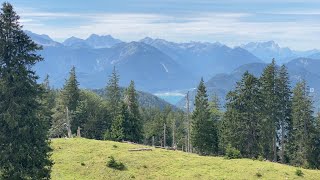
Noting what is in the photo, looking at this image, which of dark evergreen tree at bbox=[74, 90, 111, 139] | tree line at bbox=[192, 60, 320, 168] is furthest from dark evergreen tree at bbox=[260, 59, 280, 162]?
dark evergreen tree at bbox=[74, 90, 111, 139]

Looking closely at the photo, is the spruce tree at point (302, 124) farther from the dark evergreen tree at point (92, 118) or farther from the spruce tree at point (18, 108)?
the spruce tree at point (18, 108)

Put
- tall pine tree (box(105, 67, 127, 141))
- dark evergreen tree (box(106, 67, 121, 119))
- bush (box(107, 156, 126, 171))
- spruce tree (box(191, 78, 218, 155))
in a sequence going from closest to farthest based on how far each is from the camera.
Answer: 1. bush (box(107, 156, 126, 171))
2. spruce tree (box(191, 78, 218, 155))
3. tall pine tree (box(105, 67, 127, 141))
4. dark evergreen tree (box(106, 67, 121, 119))

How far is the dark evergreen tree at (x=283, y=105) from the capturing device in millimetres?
80188

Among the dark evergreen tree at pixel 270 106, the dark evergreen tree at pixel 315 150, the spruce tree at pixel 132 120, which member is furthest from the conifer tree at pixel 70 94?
the dark evergreen tree at pixel 315 150

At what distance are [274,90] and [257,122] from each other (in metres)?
8.02

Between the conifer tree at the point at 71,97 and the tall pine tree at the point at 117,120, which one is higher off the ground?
the conifer tree at the point at 71,97

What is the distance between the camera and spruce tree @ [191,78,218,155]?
85.8 metres

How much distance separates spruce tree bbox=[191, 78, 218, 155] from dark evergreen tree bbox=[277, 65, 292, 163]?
549 inches

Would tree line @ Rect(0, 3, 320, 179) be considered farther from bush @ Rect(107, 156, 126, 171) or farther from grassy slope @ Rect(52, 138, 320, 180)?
bush @ Rect(107, 156, 126, 171)

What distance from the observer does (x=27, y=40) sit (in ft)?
100

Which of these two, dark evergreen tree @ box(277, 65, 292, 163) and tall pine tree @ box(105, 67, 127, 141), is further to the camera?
tall pine tree @ box(105, 67, 127, 141)

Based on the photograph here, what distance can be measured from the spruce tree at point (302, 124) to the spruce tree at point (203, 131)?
53.9ft

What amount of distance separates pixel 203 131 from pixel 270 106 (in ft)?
49.4

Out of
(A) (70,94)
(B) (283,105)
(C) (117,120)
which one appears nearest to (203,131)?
(B) (283,105)
